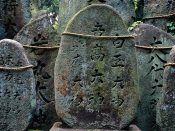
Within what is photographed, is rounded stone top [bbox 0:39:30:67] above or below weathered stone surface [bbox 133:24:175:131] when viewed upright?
above

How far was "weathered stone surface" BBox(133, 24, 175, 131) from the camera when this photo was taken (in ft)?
14.6

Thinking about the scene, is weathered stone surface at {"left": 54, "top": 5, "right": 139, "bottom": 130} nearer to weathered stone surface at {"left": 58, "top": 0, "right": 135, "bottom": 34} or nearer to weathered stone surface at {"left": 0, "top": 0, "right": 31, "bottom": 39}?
weathered stone surface at {"left": 58, "top": 0, "right": 135, "bottom": 34}

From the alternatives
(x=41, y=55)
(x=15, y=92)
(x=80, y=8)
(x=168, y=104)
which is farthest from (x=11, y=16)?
(x=168, y=104)

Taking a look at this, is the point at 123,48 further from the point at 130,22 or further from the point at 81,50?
the point at 130,22

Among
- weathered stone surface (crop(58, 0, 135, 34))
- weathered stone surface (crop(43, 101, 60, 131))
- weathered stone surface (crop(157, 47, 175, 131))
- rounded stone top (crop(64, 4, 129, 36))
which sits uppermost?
weathered stone surface (crop(58, 0, 135, 34))

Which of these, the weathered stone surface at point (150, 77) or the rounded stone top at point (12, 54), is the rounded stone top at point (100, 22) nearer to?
the rounded stone top at point (12, 54)

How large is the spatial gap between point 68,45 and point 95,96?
58cm

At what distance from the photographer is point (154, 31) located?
4.70 m

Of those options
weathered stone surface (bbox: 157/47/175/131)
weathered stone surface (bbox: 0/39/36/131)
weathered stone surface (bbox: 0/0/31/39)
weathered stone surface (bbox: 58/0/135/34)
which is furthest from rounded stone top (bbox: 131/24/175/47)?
weathered stone surface (bbox: 0/0/31/39)

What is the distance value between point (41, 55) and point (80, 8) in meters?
1.29

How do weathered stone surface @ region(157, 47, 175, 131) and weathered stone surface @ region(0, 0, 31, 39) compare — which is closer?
weathered stone surface @ region(157, 47, 175, 131)

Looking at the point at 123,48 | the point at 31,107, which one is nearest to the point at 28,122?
the point at 31,107

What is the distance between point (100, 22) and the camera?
12.9 ft

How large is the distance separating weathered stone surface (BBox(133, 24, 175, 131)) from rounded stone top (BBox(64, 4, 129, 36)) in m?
0.76
